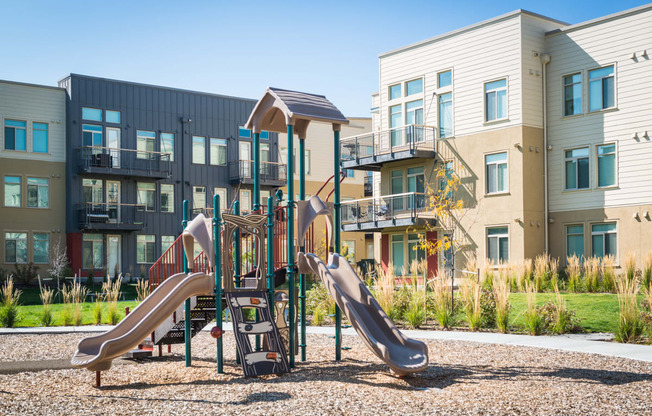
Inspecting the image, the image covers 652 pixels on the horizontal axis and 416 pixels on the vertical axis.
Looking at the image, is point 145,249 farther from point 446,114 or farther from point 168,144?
point 446,114

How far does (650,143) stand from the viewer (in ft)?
81.5

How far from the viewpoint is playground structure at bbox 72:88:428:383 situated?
9.58 metres

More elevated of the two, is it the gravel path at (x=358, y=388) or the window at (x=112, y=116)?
the window at (x=112, y=116)

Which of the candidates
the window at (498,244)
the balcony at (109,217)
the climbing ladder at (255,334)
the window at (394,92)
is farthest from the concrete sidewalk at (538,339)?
the balcony at (109,217)

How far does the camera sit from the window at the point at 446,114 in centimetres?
2978

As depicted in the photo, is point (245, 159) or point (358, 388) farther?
point (245, 159)

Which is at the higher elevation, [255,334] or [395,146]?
[395,146]

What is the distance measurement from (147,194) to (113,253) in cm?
358

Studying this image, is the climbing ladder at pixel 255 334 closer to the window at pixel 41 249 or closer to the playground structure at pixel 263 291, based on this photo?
the playground structure at pixel 263 291

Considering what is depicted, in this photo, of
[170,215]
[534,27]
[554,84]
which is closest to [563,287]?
Answer: [554,84]

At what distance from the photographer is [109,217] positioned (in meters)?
37.1

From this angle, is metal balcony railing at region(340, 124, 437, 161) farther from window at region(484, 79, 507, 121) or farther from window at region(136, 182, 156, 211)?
window at region(136, 182, 156, 211)

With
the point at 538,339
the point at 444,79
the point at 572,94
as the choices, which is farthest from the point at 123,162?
the point at 538,339

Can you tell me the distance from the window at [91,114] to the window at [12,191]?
4.37m
